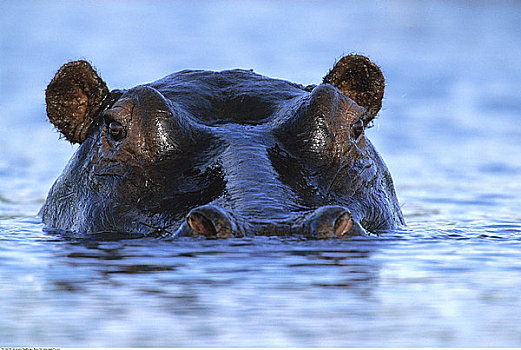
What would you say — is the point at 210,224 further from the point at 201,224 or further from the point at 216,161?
the point at 216,161

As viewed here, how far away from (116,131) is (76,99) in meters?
1.02

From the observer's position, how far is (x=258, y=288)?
5375 millimetres

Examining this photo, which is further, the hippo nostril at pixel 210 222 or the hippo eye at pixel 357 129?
the hippo eye at pixel 357 129

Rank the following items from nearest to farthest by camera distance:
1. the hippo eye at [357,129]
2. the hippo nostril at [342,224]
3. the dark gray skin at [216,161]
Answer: the hippo nostril at [342,224] < the dark gray skin at [216,161] < the hippo eye at [357,129]

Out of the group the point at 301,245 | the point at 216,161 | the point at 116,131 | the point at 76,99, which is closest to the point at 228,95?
the point at 116,131

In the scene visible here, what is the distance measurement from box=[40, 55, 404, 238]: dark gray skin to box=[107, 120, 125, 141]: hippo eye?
0.01 metres

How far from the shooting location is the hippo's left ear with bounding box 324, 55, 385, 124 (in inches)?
344

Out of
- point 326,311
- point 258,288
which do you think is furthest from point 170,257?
point 326,311

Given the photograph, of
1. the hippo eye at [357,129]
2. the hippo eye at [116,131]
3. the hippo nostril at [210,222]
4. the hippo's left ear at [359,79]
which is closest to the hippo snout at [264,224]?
the hippo nostril at [210,222]

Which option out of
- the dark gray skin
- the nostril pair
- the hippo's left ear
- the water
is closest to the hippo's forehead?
the dark gray skin

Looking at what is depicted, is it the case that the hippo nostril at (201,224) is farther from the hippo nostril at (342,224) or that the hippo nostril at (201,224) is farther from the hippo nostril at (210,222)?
the hippo nostril at (342,224)

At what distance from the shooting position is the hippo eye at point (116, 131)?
7496mm

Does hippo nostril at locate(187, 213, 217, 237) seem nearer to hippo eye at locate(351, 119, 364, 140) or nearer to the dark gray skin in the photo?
the dark gray skin

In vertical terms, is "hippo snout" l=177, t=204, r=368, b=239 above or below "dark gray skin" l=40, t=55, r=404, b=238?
below
